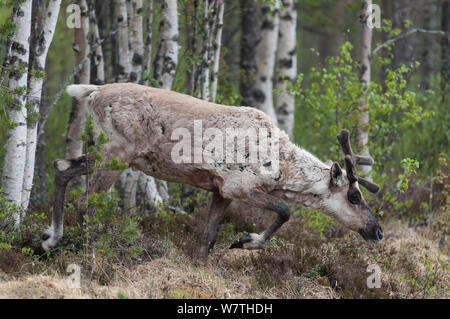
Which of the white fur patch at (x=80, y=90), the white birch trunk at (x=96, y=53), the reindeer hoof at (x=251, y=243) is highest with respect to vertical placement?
the white birch trunk at (x=96, y=53)

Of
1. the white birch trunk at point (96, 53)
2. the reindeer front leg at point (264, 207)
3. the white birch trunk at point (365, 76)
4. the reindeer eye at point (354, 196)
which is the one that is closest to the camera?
the reindeer front leg at point (264, 207)

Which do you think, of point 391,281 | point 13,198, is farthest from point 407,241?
point 13,198

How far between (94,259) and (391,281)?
337 cm

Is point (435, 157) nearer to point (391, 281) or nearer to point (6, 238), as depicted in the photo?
point (391, 281)

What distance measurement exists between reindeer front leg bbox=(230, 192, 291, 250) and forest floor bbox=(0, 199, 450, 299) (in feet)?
0.59

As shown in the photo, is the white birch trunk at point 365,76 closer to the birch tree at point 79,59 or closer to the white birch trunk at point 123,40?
the white birch trunk at point 123,40

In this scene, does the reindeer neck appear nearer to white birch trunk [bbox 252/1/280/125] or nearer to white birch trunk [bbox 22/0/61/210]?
white birch trunk [bbox 22/0/61/210]

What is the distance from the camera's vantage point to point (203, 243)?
281 inches

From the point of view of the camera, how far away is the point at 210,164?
676 cm

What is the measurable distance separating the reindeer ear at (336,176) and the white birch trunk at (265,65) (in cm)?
563

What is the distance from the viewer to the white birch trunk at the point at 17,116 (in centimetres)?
674

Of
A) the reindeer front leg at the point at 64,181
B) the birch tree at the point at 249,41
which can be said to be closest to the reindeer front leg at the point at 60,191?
the reindeer front leg at the point at 64,181

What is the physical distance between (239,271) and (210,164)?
125cm

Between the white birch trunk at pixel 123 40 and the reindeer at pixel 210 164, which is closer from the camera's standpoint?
the reindeer at pixel 210 164
